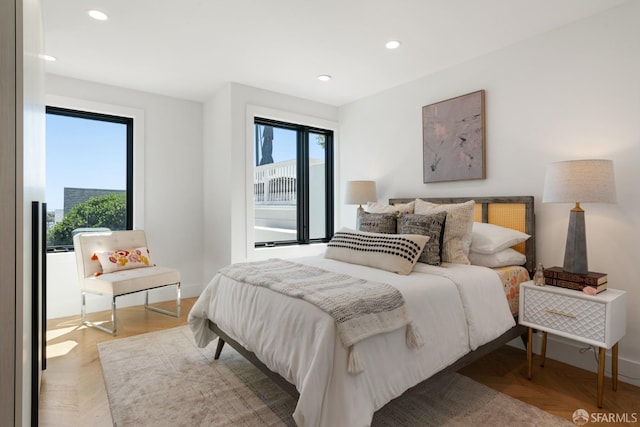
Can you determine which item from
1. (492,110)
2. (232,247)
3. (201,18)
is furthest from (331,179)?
(201,18)

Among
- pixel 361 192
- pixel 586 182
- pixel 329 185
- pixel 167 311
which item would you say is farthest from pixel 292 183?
pixel 586 182

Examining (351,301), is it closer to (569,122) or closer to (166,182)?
(569,122)

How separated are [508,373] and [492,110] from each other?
217cm

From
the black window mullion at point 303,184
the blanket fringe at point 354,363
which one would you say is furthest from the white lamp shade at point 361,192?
the blanket fringe at point 354,363

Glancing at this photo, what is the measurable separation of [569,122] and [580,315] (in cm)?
144

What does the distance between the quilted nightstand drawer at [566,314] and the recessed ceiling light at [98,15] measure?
11.7 ft

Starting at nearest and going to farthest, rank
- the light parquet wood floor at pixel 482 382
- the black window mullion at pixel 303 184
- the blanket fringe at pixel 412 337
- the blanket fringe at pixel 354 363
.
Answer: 1. the blanket fringe at pixel 354 363
2. the blanket fringe at pixel 412 337
3. the light parquet wood floor at pixel 482 382
4. the black window mullion at pixel 303 184

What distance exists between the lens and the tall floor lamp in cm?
210

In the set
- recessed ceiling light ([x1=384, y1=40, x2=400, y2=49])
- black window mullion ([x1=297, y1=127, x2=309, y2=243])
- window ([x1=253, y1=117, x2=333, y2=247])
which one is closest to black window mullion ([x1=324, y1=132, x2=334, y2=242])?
window ([x1=253, y1=117, x2=333, y2=247])

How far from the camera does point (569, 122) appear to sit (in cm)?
256

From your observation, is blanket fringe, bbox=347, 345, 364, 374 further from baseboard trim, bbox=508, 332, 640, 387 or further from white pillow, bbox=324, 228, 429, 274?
baseboard trim, bbox=508, 332, 640, 387

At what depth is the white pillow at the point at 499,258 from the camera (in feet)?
8.39

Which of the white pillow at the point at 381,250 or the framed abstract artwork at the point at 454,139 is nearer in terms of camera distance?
the white pillow at the point at 381,250

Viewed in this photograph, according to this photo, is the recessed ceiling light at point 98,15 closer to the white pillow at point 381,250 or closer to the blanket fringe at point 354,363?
the white pillow at point 381,250
